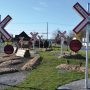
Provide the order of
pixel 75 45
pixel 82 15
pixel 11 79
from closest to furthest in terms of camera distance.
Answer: pixel 82 15
pixel 75 45
pixel 11 79

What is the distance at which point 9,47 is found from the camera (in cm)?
1580

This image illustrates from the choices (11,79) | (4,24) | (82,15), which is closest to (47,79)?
(11,79)

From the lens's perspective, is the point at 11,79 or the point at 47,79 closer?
the point at 47,79

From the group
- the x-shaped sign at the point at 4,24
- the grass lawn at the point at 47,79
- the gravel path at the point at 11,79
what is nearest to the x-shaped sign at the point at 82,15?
the grass lawn at the point at 47,79

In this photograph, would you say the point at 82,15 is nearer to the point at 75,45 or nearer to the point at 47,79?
the point at 75,45

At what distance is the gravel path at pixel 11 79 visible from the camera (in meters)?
16.7

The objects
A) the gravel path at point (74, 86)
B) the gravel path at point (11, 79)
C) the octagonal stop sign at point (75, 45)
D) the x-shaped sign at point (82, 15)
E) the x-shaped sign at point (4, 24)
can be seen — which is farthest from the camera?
the gravel path at point (11, 79)

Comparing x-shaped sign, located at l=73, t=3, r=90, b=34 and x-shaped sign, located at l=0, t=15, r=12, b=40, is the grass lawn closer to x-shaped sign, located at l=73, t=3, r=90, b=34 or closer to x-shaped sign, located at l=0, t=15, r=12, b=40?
x-shaped sign, located at l=0, t=15, r=12, b=40

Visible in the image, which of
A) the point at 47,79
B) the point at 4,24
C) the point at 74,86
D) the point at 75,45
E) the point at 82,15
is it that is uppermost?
the point at 82,15

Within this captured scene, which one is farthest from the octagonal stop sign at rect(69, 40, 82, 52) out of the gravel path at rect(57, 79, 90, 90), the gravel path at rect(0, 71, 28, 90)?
the gravel path at rect(0, 71, 28, 90)

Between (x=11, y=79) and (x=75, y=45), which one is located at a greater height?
(x=75, y=45)

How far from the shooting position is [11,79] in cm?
1834

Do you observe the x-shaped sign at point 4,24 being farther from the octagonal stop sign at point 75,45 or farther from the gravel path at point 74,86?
the gravel path at point 74,86

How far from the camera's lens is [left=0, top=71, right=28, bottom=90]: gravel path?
1669cm
